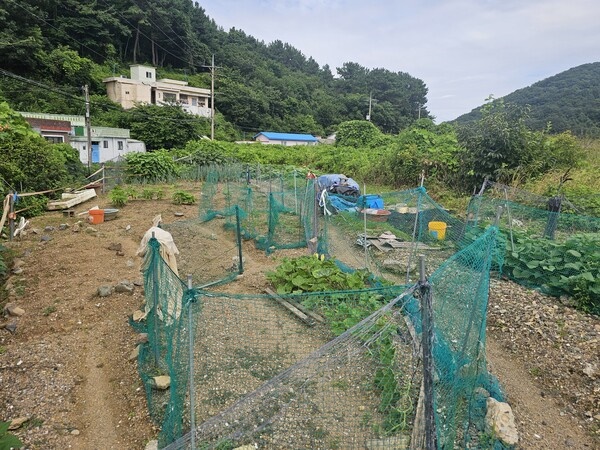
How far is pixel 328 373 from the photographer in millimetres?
3117

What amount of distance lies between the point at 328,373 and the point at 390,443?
0.69 meters

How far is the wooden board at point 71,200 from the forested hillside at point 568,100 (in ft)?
63.6

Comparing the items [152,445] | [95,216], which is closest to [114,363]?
[152,445]

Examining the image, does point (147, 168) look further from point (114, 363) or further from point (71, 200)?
point (114, 363)

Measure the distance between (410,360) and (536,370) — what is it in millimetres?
2073

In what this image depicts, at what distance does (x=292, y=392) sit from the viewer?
3.13m

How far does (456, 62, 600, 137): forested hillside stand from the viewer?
87.0ft

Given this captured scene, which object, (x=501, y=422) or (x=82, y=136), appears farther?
(x=82, y=136)

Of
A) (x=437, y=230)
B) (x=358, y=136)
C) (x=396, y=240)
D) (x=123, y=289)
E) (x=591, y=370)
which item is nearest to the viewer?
(x=591, y=370)

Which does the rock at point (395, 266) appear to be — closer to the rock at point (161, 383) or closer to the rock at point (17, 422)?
the rock at point (161, 383)

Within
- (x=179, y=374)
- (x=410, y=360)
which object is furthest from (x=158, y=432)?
(x=410, y=360)

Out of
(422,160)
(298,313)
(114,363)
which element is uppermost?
(422,160)

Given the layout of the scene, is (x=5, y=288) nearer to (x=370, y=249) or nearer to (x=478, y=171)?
(x=370, y=249)

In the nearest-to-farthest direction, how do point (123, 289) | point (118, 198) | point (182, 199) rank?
point (123, 289) < point (118, 198) < point (182, 199)
